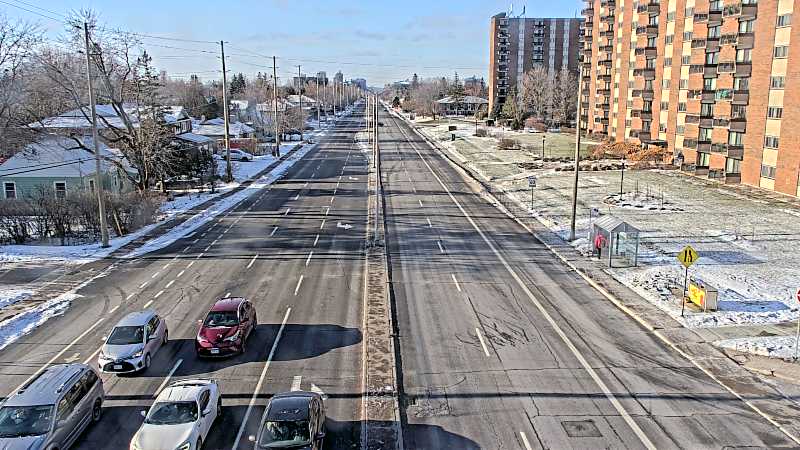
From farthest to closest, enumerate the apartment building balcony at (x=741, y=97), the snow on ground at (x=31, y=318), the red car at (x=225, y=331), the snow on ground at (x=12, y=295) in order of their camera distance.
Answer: the apartment building balcony at (x=741, y=97), the snow on ground at (x=12, y=295), the snow on ground at (x=31, y=318), the red car at (x=225, y=331)

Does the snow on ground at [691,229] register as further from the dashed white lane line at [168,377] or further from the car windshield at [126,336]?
the car windshield at [126,336]

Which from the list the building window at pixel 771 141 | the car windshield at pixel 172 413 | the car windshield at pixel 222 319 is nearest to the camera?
the car windshield at pixel 172 413

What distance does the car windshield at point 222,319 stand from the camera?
19844 mm

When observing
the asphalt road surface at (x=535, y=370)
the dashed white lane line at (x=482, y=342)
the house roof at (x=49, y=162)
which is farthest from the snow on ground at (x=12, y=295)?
the house roof at (x=49, y=162)

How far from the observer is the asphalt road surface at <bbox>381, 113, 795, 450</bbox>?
1504cm

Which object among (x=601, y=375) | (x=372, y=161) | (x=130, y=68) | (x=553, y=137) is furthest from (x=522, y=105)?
(x=601, y=375)

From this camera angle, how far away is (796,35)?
47.7m

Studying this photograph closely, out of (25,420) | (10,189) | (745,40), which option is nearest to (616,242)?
(25,420)

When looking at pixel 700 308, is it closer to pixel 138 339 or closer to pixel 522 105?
pixel 138 339

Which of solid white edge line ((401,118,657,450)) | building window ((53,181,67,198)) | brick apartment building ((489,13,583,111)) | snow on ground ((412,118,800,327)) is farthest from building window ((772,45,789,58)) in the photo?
brick apartment building ((489,13,583,111))

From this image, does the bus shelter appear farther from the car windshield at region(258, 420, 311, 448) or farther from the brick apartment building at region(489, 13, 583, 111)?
the brick apartment building at region(489, 13, 583, 111)

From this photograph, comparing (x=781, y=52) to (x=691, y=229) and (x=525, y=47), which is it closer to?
(x=691, y=229)

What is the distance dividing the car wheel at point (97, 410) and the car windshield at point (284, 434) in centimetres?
500

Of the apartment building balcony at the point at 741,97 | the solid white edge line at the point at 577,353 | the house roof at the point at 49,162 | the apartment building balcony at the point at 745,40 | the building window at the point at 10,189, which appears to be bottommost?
the solid white edge line at the point at 577,353
